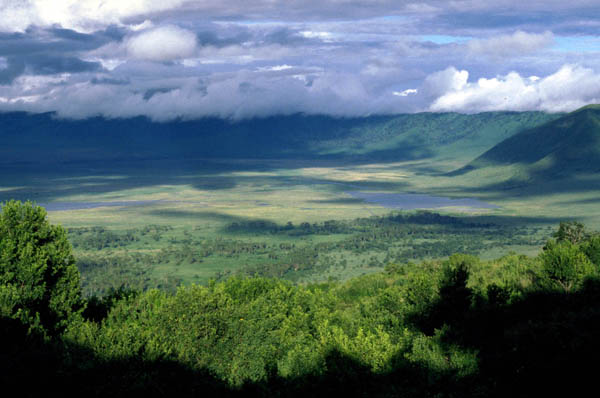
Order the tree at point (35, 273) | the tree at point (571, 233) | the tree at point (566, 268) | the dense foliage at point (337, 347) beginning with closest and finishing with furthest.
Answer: the dense foliage at point (337, 347)
the tree at point (35, 273)
the tree at point (566, 268)
the tree at point (571, 233)

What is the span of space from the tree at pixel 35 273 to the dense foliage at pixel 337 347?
60 cm

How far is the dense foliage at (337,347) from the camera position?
32.4m

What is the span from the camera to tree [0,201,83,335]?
1530 inches

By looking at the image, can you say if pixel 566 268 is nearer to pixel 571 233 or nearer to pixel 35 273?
pixel 35 273

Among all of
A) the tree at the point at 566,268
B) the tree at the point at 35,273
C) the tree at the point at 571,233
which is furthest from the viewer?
the tree at the point at 571,233

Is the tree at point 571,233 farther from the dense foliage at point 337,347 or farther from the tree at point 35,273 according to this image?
the tree at point 35,273

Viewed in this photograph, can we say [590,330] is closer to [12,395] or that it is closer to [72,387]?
[72,387]

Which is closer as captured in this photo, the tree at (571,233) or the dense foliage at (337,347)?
the dense foliage at (337,347)

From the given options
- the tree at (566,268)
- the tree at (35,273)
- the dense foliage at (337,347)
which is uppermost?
the tree at (35,273)

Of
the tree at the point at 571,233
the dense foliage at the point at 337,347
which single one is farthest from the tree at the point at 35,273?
the tree at the point at 571,233

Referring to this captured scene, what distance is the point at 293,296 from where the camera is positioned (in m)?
62.6

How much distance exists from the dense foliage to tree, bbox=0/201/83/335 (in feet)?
1.98

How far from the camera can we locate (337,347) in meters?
36.6

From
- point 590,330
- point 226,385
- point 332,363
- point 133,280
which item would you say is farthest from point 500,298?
point 133,280
